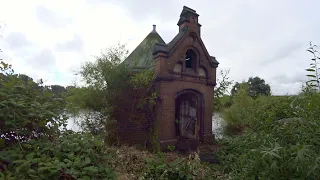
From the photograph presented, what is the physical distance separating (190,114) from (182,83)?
6.92 ft

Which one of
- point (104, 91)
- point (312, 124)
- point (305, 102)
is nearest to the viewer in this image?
point (312, 124)

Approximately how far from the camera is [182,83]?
921 cm

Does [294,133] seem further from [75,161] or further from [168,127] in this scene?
[168,127]

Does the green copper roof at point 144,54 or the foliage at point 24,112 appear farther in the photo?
the green copper roof at point 144,54

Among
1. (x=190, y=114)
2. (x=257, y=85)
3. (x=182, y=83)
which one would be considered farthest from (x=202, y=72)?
(x=257, y=85)

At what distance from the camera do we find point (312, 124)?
9.29 feet

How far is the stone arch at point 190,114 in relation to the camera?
10.0 meters

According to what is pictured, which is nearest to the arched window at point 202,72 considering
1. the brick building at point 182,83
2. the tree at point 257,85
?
the brick building at point 182,83

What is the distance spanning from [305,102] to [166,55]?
6128 mm

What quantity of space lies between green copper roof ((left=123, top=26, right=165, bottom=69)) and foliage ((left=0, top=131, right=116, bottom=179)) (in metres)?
7.12

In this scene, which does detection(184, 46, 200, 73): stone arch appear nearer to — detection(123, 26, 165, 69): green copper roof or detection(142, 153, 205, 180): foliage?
detection(123, 26, 165, 69): green copper roof

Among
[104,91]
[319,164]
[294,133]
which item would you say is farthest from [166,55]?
[319,164]

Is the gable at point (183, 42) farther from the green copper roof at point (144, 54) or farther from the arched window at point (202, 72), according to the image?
the green copper roof at point (144, 54)

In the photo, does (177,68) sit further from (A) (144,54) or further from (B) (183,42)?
(A) (144,54)
